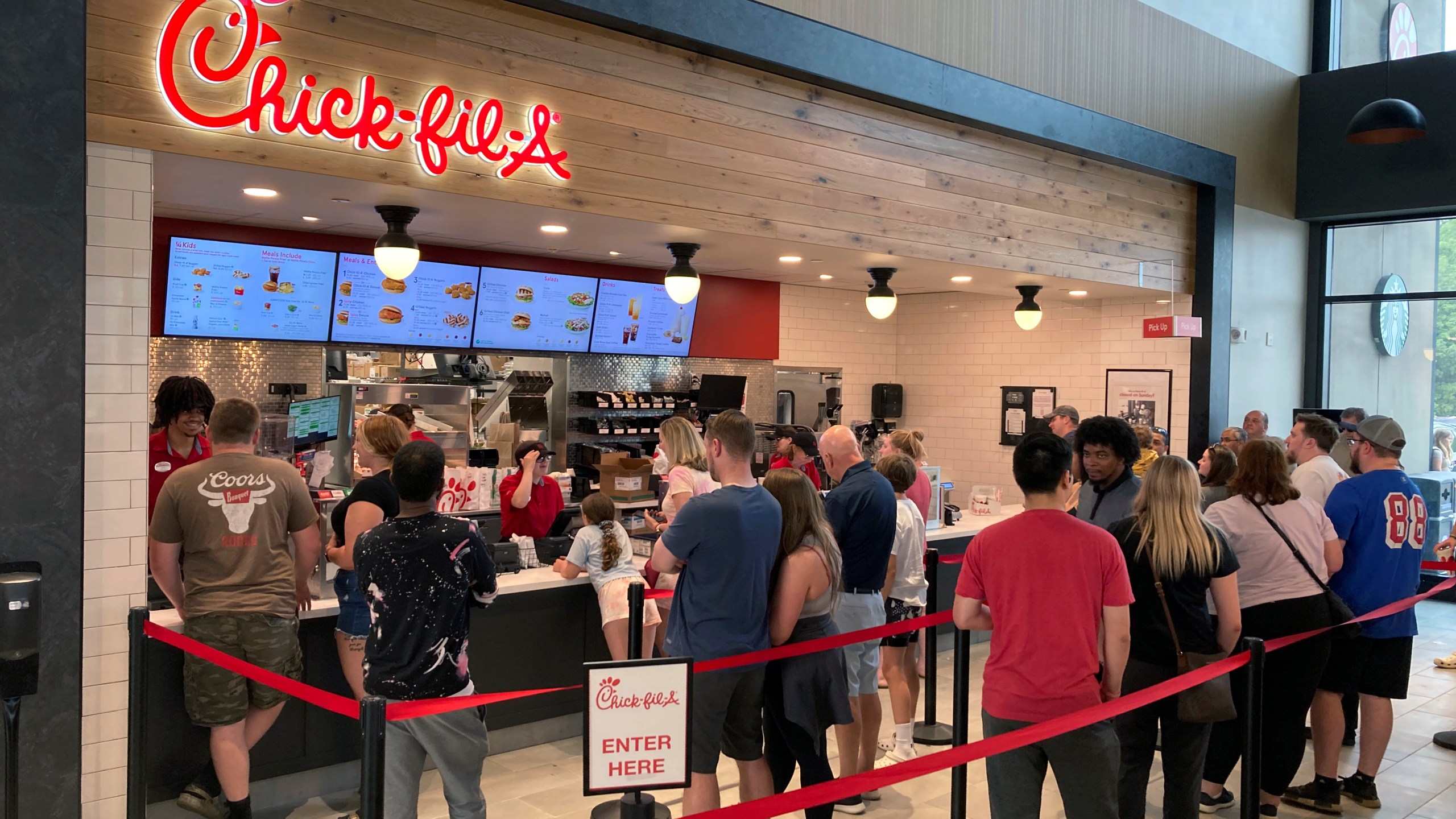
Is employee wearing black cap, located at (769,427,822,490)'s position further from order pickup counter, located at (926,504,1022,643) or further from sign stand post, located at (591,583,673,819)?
order pickup counter, located at (926,504,1022,643)

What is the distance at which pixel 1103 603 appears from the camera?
119 inches

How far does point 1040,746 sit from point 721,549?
1.16m

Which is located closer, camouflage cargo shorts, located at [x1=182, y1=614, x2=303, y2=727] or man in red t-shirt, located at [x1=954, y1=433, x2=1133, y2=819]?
man in red t-shirt, located at [x1=954, y1=433, x2=1133, y2=819]

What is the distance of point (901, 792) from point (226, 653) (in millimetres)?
2972

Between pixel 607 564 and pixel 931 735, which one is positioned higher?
pixel 607 564

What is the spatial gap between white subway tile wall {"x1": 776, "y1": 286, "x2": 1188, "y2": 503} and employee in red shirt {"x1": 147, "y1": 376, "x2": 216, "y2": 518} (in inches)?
227

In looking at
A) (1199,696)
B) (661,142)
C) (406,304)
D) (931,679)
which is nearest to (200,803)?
(931,679)

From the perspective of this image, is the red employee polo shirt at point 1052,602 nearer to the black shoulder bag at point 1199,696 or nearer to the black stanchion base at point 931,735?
the black shoulder bag at point 1199,696

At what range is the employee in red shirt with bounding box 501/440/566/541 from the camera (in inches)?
229

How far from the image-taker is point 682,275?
6.35 meters

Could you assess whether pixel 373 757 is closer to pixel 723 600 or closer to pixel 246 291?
pixel 723 600

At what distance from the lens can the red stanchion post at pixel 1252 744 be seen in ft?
12.0

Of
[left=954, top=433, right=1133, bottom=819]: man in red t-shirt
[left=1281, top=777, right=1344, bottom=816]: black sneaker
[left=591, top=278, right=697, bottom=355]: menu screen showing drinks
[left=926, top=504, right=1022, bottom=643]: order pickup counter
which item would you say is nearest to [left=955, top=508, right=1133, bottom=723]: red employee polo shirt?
[left=954, top=433, right=1133, bottom=819]: man in red t-shirt

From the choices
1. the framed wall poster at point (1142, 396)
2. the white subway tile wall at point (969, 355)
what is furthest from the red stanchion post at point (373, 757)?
the framed wall poster at point (1142, 396)
